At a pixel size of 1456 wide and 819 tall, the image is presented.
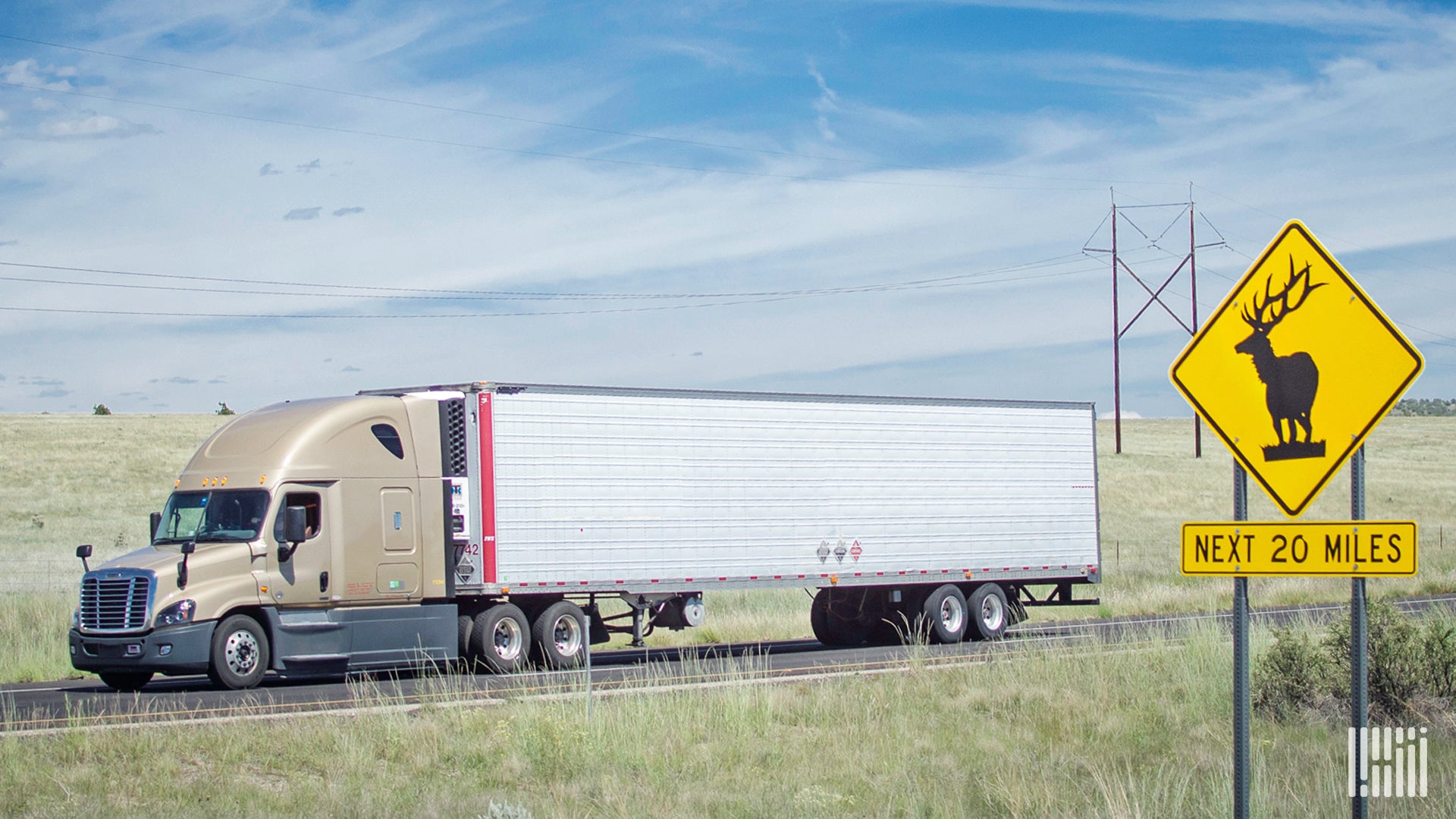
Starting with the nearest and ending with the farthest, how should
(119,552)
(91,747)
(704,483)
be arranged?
(91,747)
(704,483)
(119,552)

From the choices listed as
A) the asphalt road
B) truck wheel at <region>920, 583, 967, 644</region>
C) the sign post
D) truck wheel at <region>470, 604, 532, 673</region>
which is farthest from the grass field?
truck wheel at <region>920, 583, 967, 644</region>

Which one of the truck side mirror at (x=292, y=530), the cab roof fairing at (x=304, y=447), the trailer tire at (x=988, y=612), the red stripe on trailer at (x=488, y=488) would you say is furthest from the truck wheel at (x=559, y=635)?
the trailer tire at (x=988, y=612)

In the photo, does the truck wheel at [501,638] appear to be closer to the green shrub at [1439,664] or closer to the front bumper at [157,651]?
the front bumper at [157,651]

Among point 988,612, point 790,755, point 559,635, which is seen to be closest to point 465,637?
point 559,635

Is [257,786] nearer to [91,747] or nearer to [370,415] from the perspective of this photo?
[91,747]

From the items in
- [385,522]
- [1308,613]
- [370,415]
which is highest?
[370,415]

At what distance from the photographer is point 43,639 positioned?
21.4 metres

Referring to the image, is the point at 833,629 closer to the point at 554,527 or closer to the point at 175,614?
the point at 554,527

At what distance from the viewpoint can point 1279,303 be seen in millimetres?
6551

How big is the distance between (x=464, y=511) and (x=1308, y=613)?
15.6m

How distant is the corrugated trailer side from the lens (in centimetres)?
1898

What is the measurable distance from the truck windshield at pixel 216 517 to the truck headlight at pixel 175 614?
113 centimetres

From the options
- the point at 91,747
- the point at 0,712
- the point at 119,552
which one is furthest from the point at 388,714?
the point at 119,552

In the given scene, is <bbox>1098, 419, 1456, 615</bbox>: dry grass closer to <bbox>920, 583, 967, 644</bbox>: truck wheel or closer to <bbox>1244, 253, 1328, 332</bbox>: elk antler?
<bbox>920, 583, 967, 644</bbox>: truck wheel
